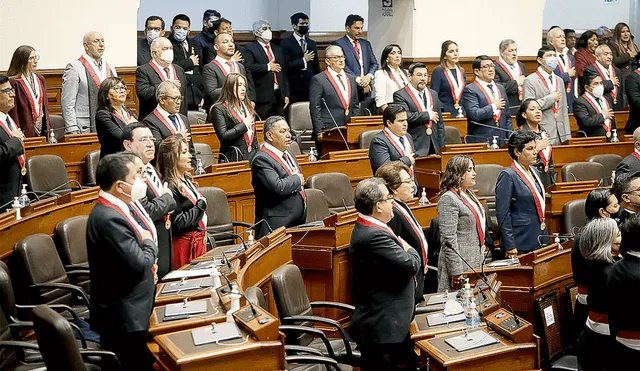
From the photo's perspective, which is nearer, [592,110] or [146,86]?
[146,86]

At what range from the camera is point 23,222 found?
507 cm

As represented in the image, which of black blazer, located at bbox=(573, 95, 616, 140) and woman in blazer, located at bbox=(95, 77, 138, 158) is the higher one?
woman in blazer, located at bbox=(95, 77, 138, 158)

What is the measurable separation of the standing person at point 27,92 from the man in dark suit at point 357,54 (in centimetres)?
284

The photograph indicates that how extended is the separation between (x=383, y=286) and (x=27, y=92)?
3.52 meters

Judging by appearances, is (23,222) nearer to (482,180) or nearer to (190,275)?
(190,275)

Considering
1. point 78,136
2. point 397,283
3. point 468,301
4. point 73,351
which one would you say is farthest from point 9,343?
point 78,136

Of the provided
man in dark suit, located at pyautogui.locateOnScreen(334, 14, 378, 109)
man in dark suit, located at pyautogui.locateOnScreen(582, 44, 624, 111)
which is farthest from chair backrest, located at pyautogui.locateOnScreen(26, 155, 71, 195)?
man in dark suit, located at pyautogui.locateOnScreen(582, 44, 624, 111)

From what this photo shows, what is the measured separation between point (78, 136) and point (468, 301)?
3.52 meters

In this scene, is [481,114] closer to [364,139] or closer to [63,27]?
[364,139]

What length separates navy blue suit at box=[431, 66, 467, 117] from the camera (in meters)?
8.09

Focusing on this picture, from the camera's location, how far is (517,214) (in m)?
5.93

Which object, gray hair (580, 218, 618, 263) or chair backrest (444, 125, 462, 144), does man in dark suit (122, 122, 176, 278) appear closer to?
gray hair (580, 218, 618, 263)

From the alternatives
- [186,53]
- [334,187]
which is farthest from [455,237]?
[186,53]

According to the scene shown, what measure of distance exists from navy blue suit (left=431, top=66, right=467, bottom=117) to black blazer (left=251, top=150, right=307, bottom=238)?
2.59 metres
